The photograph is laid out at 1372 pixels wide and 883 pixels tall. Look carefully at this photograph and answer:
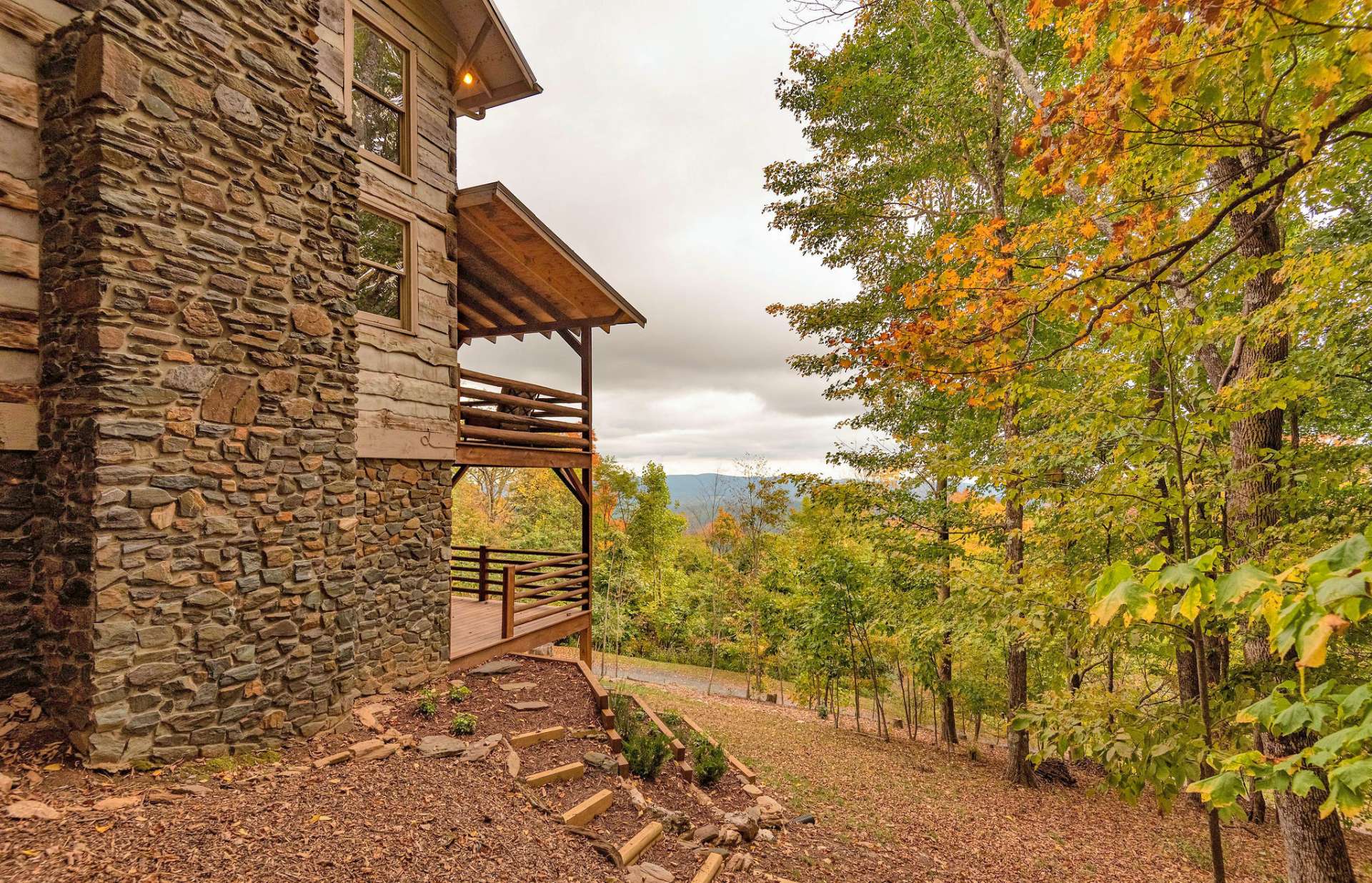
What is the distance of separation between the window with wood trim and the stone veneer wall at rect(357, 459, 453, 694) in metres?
1.77

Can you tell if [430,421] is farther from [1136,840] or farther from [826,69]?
[1136,840]

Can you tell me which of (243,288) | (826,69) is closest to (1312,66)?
A: (243,288)

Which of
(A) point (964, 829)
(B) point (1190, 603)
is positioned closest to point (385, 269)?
(B) point (1190, 603)

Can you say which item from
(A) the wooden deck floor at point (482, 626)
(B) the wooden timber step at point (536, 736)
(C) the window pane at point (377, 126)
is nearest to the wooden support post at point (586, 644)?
(A) the wooden deck floor at point (482, 626)

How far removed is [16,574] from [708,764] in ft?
19.9

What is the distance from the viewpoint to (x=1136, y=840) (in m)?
7.68

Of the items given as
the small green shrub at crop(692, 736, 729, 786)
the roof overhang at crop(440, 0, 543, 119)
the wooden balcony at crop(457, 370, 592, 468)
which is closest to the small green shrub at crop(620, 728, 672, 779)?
the small green shrub at crop(692, 736, 729, 786)

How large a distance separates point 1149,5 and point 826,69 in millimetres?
7503

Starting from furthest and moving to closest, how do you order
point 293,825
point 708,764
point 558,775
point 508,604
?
point 508,604 < point 708,764 < point 558,775 < point 293,825

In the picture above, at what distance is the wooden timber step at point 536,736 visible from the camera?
561 cm

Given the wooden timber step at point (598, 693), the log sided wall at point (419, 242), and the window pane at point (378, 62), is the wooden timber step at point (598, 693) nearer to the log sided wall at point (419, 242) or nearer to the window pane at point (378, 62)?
the log sided wall at point (419, 242)

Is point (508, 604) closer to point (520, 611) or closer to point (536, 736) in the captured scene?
point (520, 611)

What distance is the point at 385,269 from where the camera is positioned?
6.60 m

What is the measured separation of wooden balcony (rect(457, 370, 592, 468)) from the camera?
24.8 ft
